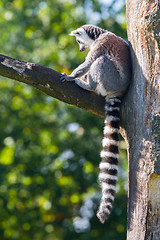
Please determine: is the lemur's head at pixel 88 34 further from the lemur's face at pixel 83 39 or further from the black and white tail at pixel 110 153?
the black and white tail at pixel 110 153

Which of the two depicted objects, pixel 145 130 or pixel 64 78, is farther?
pixel 64 78

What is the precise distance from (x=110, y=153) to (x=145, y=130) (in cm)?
57

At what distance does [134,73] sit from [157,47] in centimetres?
41

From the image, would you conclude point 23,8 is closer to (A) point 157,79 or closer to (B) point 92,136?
(B) point 92,136

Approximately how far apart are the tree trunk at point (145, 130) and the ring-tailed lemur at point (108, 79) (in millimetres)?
282

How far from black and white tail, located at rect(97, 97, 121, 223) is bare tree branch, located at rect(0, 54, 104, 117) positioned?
158mm

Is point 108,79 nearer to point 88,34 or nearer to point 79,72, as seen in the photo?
point 79,72

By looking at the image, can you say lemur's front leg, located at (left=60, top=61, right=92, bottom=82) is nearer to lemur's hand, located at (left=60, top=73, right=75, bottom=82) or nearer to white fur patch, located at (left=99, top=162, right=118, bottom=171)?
lemur's hand, located at (left=60, top=73, right=75, bottom=82)

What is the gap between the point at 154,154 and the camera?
3.23 metres

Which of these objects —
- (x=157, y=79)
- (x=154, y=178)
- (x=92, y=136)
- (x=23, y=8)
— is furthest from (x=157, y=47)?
(x=23, y=8)

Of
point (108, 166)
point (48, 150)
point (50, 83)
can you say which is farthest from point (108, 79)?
point (48, 150)

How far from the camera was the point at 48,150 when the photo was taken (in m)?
9.02

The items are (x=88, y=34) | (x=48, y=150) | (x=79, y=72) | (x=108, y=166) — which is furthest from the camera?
(x=48, y=150)

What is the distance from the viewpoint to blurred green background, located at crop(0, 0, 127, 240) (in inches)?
331
